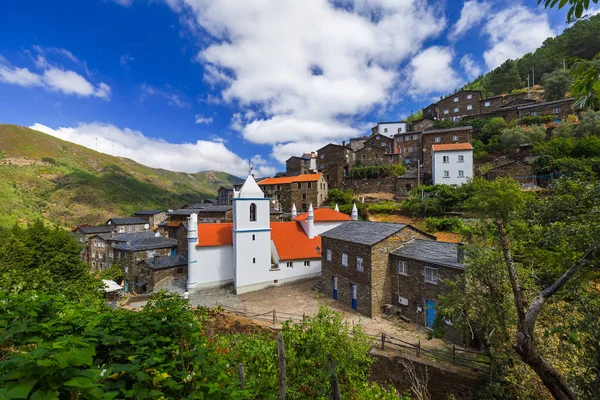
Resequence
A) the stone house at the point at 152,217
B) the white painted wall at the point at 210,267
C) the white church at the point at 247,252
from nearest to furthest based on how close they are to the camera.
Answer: the white church at the point at 247,252 < the white painted wall at the point at 210,267 < the stone house at the point at 152,217

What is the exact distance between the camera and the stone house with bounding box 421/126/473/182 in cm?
4153

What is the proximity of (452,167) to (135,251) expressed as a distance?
4622 centimetres

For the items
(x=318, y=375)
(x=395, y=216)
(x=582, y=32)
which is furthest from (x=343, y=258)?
(x=582, y=32)

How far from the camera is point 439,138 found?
144ft

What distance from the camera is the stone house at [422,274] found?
48.0 feet

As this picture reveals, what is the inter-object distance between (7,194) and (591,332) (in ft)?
320

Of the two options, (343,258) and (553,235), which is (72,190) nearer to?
(343,258)

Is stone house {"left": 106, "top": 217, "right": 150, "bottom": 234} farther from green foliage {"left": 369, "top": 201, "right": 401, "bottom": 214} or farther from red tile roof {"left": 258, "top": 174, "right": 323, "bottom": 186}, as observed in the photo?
green foliage {"left": 369, "top": 201, "right": 401, "bottom": 214}

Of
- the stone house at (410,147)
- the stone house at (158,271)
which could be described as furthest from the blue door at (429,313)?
the stone house at (410,147)

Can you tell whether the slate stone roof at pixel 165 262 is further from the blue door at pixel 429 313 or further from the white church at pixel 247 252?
the blue door at pixel 429 313

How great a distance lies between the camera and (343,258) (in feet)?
66.1

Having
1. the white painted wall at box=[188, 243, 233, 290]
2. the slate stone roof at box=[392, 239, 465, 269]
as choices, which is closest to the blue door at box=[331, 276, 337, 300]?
the slate stone roof at box=[392, 239, 465, 269]

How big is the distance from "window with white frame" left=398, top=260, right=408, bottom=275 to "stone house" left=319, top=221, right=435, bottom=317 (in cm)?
64

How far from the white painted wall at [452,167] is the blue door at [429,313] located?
2721 centimetres
